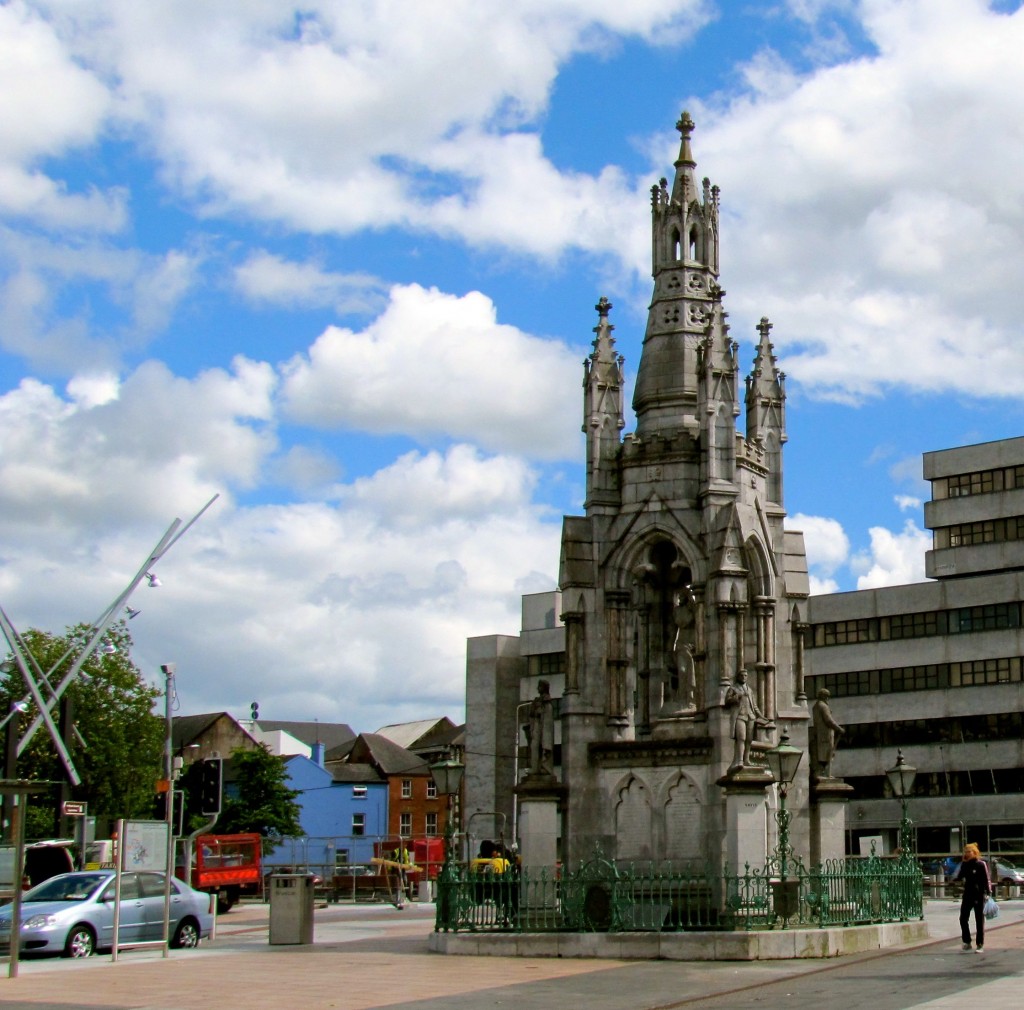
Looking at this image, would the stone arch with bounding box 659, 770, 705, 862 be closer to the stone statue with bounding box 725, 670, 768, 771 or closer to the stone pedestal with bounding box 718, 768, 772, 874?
the stone statue with bounding box 725, 670, 768, 771

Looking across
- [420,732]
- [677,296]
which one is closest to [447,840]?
[677,296]

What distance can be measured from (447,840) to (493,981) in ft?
23.9

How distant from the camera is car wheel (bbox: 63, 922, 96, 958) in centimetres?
2391

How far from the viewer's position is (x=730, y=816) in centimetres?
2261

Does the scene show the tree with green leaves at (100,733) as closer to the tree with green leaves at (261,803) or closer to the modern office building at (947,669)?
the tree with green leaves at (261,803)

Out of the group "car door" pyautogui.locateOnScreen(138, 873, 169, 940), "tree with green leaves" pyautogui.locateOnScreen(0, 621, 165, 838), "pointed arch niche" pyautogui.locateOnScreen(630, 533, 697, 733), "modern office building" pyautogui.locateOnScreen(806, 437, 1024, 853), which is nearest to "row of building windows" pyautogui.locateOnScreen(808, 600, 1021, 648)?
"modern office building" pyautogui.locateOnScreen(806, 437, 1024, 853)

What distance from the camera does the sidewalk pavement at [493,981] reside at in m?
16.2

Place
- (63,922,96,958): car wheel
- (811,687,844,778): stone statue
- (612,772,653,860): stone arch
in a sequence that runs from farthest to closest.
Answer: (811,687,844,778): stone statue < (612,772,653,860): stone arch < (63,922,96,958): car wheel

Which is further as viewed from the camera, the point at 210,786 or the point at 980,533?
the point at 980,533

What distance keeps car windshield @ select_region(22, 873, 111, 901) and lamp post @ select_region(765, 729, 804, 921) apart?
1064 centimetres

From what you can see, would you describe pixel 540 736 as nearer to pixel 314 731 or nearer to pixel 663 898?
pixel 663 898

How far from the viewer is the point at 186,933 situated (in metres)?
25.8

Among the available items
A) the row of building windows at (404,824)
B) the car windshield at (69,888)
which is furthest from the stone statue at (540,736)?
the row of building windows at (404,824)

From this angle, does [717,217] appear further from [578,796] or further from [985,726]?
[985,726]
